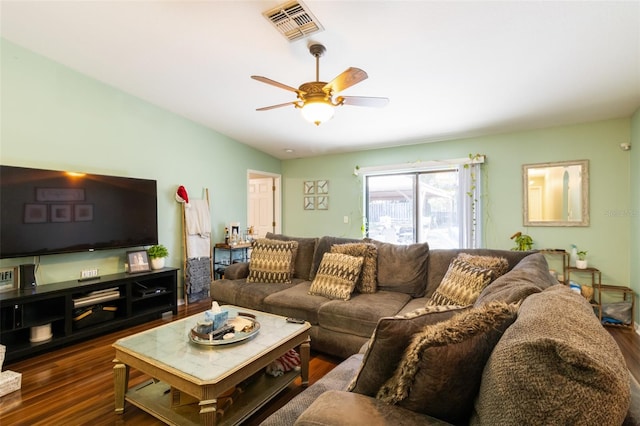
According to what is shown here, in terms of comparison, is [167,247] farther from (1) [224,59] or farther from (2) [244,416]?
(2) [244,416]

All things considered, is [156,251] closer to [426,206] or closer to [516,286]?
[516,286]

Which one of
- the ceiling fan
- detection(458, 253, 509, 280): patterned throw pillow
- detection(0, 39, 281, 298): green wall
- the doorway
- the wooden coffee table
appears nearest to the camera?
the wooden coffee table

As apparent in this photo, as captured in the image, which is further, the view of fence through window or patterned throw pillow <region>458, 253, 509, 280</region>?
the view of fence through window

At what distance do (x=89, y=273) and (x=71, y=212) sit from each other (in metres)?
0.73

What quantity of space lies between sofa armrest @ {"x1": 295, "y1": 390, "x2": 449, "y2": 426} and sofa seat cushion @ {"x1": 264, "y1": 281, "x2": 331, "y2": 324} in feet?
5.42

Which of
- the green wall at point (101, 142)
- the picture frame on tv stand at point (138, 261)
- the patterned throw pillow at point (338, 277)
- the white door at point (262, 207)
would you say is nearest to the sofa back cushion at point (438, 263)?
the patterned throw pillow at point (338, 277)

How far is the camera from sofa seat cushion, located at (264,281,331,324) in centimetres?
262

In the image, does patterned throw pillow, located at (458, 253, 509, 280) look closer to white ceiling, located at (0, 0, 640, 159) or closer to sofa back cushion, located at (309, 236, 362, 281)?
sofa back cushion, located at (309, 236, 362, 281)

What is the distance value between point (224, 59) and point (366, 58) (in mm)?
1317

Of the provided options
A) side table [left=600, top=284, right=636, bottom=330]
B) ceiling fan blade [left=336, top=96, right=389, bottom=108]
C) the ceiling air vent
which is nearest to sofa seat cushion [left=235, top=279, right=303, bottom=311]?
ceiling fan blade [left=336, top=96, right=389, bottom=108]

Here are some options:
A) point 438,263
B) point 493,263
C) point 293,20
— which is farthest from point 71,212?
point 493,263

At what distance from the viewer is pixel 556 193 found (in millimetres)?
3779

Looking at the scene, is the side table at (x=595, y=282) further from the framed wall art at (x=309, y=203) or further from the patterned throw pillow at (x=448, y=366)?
the framed wall art at (x=309, y=203)

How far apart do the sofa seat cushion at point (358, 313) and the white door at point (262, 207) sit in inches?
141
